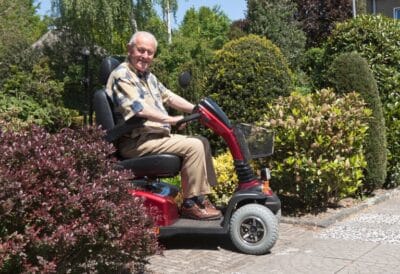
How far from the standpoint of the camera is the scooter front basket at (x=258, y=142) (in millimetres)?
5223

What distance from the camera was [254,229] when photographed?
5.08 metres

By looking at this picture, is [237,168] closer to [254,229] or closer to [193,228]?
[254,229]

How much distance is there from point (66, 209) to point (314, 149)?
3643 millimetres

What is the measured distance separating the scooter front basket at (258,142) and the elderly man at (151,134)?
401 millimetres

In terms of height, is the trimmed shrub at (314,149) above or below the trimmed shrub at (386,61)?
below

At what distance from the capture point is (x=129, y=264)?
3838mm

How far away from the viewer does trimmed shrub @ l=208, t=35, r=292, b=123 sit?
7812 millimetres

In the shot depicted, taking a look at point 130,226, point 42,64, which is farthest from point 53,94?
point 130,226

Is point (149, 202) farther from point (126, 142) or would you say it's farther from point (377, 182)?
point (377, 182)

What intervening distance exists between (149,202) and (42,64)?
1177 centimetres

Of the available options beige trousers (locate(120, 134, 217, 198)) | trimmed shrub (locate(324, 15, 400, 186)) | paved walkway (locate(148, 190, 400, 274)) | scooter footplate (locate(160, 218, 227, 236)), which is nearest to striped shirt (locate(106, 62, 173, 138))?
beige trousers (locate(120, 134, 217, 198))

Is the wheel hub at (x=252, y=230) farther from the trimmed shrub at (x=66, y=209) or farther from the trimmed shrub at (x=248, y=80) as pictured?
the trimmed shrub at (x=248, y=80)

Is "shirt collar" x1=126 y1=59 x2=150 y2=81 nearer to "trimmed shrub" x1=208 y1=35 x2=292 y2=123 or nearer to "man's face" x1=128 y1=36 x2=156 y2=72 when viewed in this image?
"man's face" x1=128 y1=36 x2=156 y2=72

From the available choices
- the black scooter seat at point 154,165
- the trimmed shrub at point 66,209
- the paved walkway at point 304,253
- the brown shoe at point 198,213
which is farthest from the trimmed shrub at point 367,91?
the trimmed shrub at point 66,209
